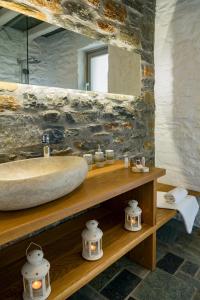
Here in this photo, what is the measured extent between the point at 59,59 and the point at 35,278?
1.30 metres

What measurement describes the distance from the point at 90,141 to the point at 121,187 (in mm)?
655

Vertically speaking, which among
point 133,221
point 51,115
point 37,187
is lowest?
point 133,221

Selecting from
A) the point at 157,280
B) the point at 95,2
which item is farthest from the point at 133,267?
the point at 95,2

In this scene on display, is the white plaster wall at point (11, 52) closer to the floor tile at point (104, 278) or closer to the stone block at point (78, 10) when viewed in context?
the stone block at point (78, 10)

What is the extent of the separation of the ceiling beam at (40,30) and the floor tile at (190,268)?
6.07ft

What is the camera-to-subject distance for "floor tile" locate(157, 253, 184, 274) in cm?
153

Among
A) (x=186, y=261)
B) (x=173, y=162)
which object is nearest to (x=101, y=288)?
(x=186, y=261)

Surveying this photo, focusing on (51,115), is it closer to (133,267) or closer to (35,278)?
(35,278)

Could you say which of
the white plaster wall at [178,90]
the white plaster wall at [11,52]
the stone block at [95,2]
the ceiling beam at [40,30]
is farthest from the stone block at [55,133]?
the white plaster wall at [178,90]

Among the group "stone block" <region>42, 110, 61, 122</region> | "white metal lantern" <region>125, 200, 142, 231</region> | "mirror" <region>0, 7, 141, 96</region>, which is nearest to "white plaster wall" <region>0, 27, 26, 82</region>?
"mirror" <region>0, 7, 141, 96</region>

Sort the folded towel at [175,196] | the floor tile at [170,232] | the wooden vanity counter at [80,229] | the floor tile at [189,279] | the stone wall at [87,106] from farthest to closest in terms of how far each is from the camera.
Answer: the floor tile at [170,232] → the folded towel at [175,196] → the floor tile at [189,279] → the stone wall at [87,106] → the wooden vanity counter at [80,229]

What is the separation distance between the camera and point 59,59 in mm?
1481

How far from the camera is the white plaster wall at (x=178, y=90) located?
197 centimetres

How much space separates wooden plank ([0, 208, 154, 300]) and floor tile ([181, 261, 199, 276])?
421mm
